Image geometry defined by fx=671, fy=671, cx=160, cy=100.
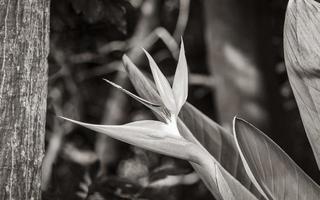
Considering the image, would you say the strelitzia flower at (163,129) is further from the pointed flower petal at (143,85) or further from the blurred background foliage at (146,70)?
the blurred background foliage at (146,70)

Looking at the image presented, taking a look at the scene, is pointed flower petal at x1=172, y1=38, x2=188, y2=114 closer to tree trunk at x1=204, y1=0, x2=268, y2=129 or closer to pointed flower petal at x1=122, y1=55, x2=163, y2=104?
pointed flower petal at x1=122, y1=55, x2=163, y2=104

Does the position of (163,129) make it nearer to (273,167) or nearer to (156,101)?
(156,101)

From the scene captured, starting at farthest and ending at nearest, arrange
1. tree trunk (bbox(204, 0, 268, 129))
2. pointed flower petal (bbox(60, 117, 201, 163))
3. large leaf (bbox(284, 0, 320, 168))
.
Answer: tree trunk (bbox(204, 0, 268, 129)), large leaf (bbox(284, 0, 320, 168)), pointed flower petal (bbox(60, 117, 201, 163))

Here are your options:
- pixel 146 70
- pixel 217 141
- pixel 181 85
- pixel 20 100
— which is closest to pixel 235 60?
pixel 146 70

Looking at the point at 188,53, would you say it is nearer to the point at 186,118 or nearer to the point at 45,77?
the point at 186,118

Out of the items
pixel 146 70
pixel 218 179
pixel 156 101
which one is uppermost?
pixel 156 101

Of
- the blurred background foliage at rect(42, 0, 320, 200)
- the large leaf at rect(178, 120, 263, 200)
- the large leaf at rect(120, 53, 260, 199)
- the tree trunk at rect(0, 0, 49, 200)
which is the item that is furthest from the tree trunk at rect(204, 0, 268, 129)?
the tree trunk at rect(0, 0, 49, 200)

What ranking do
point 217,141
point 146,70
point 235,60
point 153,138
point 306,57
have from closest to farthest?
point 153,138 → point 306,57 → point 217,141 → point 235,60 → point 146,70
